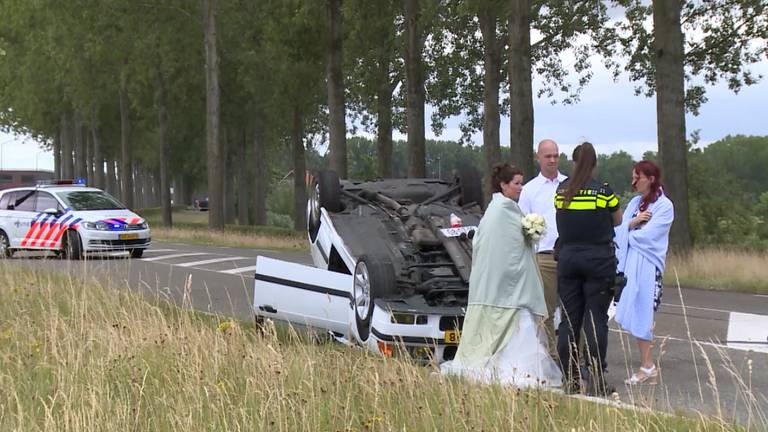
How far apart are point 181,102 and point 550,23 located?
17966mm

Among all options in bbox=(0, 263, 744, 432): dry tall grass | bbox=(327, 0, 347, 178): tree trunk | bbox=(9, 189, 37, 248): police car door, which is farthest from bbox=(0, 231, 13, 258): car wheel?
bbox=(0, 263, 744, 432): dry tall grass

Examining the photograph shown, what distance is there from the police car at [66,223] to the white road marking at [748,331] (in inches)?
518

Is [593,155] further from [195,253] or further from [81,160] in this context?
[81,160]

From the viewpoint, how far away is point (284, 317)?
9547 mm

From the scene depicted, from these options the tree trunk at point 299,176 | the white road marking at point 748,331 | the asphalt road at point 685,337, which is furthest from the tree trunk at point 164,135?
the white road marking at point 748,331

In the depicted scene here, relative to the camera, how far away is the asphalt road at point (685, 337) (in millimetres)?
6570

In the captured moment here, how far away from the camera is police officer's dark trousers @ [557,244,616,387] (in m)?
7.27

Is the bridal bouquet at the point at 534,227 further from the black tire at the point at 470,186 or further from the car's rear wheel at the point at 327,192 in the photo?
the car's rear wheel at the point at 327,192

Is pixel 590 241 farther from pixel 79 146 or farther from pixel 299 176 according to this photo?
pixel 79 146

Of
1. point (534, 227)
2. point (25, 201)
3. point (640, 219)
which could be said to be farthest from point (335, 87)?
point (534, 227)

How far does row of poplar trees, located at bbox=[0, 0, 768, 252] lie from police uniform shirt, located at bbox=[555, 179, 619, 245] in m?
11.9

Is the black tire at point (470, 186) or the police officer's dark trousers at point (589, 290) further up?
the black tire at point (470, 186)

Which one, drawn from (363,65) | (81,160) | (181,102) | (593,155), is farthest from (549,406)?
(81,160)

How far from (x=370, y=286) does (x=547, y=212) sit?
5.36ft
